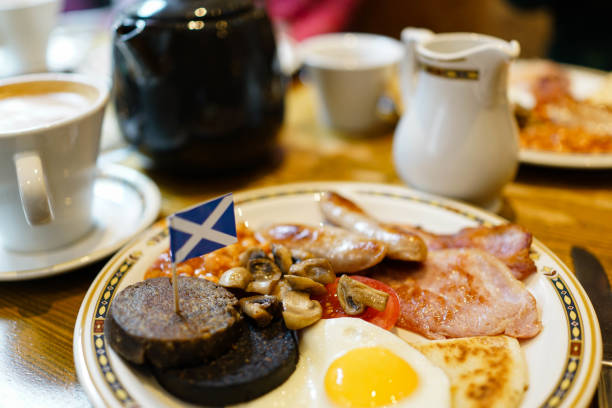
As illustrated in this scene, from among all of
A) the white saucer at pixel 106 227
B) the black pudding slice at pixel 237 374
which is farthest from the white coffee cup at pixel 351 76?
the black pudding slice at pixel 237 374

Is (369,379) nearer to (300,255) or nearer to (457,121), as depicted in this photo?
(300,255)

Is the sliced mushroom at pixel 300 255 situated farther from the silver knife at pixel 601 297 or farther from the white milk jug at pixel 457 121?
→ the silver knife at pixel 601 297

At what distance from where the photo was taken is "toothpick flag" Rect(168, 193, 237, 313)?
38.1 inches

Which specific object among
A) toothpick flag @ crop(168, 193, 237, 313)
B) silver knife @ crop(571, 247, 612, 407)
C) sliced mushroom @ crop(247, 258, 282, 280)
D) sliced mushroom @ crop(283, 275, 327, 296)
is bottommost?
silver knife @ crop(571, 247, 612, 407)

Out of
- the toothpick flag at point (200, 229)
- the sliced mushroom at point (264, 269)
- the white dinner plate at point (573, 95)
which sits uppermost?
the toothpick flag at point (200, 229)

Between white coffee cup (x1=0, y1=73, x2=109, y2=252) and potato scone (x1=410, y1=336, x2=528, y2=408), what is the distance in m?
0.97

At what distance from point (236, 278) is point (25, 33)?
1729mm

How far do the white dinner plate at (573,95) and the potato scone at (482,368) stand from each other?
0.95m

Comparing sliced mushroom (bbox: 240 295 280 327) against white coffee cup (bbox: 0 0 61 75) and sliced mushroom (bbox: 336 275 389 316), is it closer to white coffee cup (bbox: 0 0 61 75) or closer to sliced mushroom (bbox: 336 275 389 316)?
sliced mushroom (bbox: 336 275 389 316)

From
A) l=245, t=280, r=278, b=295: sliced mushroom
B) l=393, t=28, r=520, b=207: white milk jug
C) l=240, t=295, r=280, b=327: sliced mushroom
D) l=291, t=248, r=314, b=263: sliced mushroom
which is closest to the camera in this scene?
l=240, t=295, r=280, b=327: sliced mushroom

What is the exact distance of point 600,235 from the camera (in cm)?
150

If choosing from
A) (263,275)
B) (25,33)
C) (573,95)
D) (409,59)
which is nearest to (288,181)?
(409,59)

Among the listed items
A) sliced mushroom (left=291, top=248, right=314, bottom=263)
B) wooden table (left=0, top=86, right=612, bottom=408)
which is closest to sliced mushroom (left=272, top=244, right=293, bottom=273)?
sliced mushroom (left=291, top=248, right=314, bottom=263)

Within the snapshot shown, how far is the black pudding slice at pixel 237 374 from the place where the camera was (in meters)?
0.89
